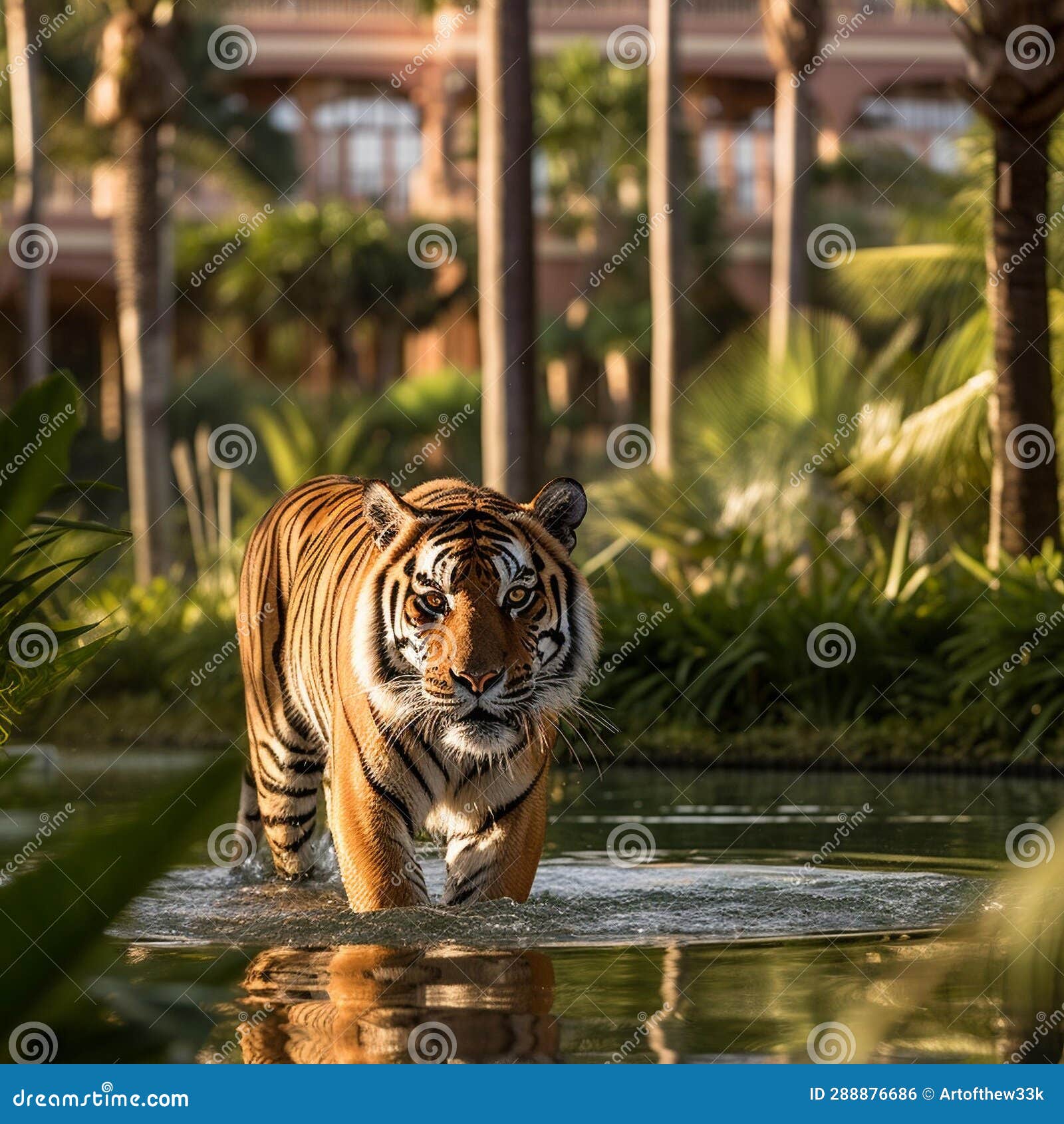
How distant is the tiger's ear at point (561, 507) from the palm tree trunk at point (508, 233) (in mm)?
9343

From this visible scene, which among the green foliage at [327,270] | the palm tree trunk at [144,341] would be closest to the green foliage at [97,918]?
the palm tree trunk at [144,341]

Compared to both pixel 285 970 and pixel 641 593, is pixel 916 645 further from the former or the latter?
pixel 285 970

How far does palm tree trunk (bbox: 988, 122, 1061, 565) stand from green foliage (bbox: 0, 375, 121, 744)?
354 inches

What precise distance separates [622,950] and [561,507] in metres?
1.37

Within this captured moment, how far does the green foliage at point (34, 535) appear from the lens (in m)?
1.51

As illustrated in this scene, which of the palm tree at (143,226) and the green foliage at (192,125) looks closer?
the palm tree at (143,226)

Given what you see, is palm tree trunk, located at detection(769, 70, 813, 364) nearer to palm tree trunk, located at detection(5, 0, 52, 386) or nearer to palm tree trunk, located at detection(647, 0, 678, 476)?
palm tree trunk, located at detection(647, 0, 678, 476)

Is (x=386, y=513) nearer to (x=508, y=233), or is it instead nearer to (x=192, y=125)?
(x=508, y=233)

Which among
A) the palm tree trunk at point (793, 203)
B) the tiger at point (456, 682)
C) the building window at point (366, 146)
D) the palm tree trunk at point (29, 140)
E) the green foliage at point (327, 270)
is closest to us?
the tiger at point (456, 682)

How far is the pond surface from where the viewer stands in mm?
4141

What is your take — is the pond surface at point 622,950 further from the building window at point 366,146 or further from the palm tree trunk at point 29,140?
the building window at point 366,146

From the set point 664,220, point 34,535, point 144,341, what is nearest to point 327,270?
point 144,341

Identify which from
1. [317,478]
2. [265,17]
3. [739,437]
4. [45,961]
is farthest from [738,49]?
[45,961]

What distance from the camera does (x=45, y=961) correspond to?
1330mm
